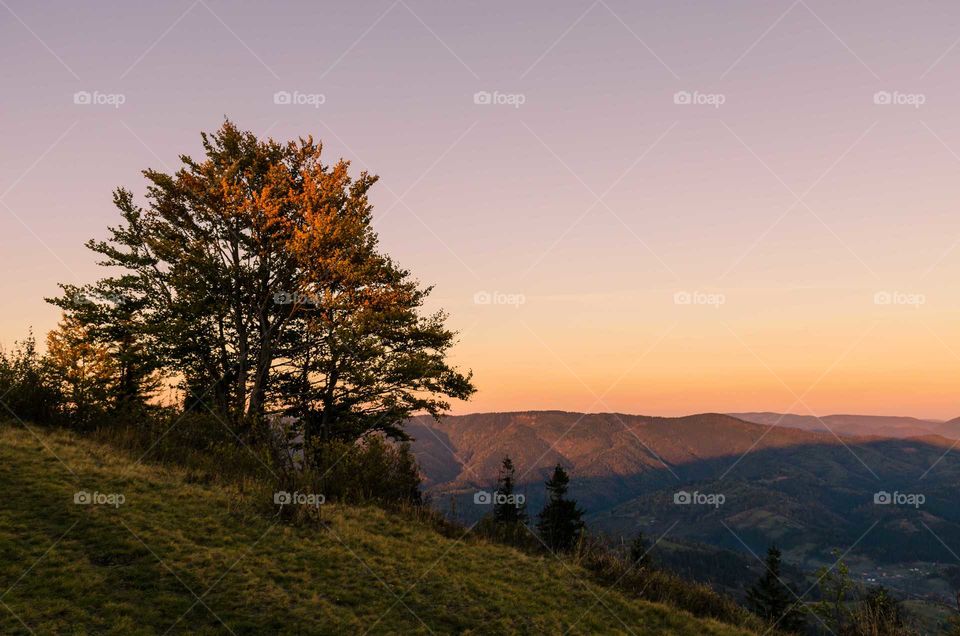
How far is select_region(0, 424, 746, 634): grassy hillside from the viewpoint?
8930 millimetres

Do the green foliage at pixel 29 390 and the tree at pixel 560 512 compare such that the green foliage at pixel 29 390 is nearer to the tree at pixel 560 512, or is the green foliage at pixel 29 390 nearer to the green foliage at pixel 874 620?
the green foliage at pixel 874 620

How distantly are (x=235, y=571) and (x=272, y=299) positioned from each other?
18.5 m

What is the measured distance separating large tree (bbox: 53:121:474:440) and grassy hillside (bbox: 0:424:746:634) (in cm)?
1093

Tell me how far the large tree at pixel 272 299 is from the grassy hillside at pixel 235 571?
35.9 ft

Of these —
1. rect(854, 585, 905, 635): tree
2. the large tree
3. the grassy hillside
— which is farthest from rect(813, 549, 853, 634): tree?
the large tree

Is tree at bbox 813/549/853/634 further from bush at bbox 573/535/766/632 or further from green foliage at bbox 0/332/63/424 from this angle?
green foliage at bbox 0/332/63/424

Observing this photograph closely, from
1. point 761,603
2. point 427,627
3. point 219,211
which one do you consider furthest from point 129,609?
point 761,603

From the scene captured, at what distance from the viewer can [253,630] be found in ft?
29.1

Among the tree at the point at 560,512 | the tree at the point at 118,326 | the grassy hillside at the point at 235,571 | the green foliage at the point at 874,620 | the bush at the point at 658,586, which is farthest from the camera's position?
the tree at the point at 560,512

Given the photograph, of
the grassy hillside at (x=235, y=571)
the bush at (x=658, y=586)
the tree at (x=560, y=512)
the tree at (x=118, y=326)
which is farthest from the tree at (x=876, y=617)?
the tree at (x=560, y=512)

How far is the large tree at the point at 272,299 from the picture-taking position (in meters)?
25.7

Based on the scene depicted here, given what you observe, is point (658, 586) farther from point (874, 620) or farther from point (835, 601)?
point (874, 620)

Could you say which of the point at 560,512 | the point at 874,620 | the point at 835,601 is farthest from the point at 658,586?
the point at 560,512

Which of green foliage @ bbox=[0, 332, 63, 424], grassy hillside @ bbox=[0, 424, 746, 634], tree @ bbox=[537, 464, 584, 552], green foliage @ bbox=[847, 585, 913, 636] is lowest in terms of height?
tree @ bbox=[537, 464, 584, 552]
